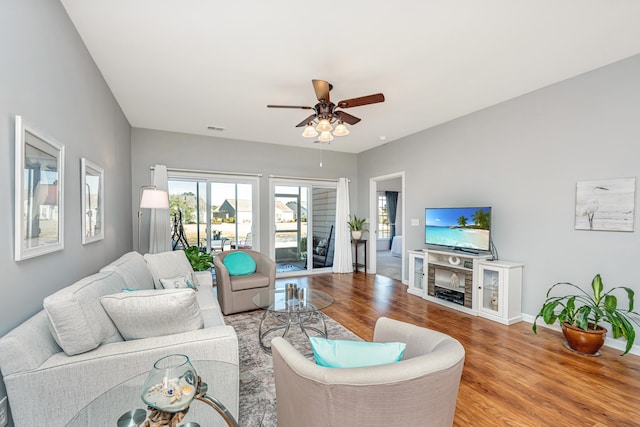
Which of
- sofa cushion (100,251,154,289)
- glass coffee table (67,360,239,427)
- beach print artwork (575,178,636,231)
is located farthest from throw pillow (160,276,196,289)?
beach print artwork (575,178,636,231)

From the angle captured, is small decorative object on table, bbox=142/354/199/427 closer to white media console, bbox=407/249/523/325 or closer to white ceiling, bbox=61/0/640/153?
white ceiling, bbox=61/0/640/153

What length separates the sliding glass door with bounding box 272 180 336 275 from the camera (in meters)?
5.92

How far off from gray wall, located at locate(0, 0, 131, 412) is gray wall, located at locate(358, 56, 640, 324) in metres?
4.50

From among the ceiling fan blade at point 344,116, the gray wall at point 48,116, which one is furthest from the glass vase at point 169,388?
the ceiling fan blade at point 344,116

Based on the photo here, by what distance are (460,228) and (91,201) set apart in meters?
4.32

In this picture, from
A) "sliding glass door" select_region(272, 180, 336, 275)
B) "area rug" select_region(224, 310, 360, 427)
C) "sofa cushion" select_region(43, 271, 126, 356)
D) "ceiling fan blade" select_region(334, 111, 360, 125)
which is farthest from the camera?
"sliding glass door" select_region(272, 180, 336, 275)

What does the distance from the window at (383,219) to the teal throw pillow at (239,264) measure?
22.2 feet

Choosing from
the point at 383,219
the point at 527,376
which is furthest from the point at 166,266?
the point at 383,219

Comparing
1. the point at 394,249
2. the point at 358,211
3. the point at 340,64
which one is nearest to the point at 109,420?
the point at 340,64

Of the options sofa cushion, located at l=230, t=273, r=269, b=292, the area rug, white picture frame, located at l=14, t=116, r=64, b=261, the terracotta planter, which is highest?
white picture frame, located at l=14, t=116, r=64, b=261

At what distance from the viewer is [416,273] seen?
4684mm

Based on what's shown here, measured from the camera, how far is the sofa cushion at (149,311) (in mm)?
1495

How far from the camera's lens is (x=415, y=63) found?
272 cm

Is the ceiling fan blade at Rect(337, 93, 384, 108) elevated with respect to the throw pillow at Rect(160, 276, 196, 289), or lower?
elevated
